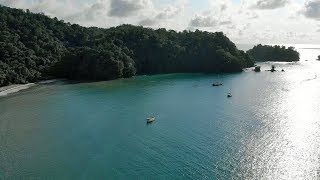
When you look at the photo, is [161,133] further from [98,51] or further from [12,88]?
[98,51]

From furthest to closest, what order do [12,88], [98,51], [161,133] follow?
[98,51]
[12,88]
[161,133]

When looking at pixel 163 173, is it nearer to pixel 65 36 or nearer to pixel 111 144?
pixel 111 144

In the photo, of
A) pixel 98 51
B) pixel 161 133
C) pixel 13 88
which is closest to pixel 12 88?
pixel 13 88

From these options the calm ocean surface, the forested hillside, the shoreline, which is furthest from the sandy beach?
the calm ocean surface

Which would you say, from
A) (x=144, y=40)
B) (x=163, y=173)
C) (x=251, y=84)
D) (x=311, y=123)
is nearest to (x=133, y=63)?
(x=144, y=40)

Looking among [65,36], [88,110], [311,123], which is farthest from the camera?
[65,36]

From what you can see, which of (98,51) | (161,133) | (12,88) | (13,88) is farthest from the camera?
(98,51)
